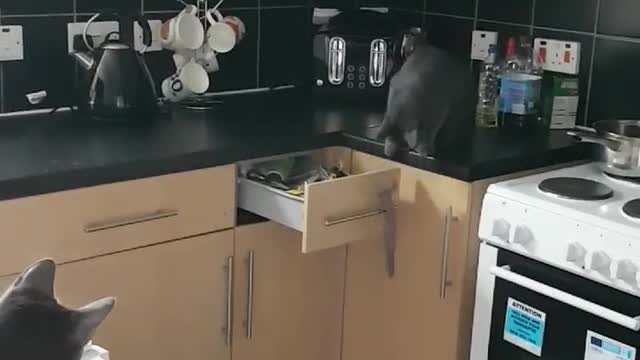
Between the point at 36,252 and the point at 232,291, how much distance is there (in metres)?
0.52

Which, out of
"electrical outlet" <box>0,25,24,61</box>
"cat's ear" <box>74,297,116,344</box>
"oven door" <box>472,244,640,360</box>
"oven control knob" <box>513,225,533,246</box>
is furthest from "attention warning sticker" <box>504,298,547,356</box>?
"electrical outlet" <box>0,25,24,61</box>

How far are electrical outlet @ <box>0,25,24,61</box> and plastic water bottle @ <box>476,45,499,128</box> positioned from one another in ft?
3.92

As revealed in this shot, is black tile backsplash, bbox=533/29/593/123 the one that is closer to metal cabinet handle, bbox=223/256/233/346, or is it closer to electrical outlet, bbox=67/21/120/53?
metal cabinet handle, bbox=223/256/233/346

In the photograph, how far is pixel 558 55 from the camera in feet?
8.79

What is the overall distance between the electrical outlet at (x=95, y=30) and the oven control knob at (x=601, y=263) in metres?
1.37

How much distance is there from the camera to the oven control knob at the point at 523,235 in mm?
2145

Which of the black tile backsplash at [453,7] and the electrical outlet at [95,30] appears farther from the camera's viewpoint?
the black tile backsplash at [453,7]

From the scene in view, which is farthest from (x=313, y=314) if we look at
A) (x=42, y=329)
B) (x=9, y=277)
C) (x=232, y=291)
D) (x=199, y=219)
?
(x=42, y=329)

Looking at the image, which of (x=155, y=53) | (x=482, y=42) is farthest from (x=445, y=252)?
(x=155, y=53)

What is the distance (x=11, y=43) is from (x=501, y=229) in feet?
4.26

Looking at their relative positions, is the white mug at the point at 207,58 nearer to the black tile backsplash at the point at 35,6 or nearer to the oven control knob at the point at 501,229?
the black tile backsplash at the point at 35,6

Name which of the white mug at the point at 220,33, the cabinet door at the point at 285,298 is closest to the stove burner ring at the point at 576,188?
the cabinet door at the point at 285,298

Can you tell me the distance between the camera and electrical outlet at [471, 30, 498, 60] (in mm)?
2832

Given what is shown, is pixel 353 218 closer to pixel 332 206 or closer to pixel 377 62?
pixel 332 206
